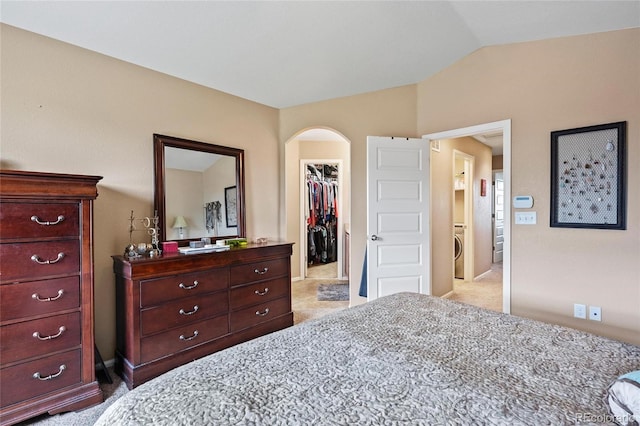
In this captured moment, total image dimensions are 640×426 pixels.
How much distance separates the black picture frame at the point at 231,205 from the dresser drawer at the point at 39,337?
1.56 meters

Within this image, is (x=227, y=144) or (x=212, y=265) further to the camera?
(x=227, y=144)

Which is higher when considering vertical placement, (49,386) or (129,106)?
(129,106)

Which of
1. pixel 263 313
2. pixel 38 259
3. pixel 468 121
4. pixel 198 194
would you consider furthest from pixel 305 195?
pixel 38 259

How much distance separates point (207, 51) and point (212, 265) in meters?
1.72

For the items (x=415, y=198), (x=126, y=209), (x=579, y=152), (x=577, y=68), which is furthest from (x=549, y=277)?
(x=126, y=209)

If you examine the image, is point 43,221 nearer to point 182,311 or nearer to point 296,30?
point 182,311

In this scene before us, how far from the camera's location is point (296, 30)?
7.82 ft

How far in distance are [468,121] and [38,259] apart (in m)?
3.56

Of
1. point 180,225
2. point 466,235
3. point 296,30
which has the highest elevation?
point 296,30

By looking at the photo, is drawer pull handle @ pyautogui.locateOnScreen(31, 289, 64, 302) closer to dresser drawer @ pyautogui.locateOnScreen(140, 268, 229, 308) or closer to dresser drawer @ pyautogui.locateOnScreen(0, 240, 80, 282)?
dresser drawer @ pyautogui.locateOnScreen(0, 240, 80, 282)

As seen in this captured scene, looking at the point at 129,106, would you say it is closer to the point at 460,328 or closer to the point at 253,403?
the point at 253,403

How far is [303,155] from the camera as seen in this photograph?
17.4 feet

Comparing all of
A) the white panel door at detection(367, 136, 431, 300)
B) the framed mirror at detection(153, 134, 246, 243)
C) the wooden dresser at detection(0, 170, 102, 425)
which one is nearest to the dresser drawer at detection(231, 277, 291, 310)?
the framed mirror at detection(153, 134, 246, 243)

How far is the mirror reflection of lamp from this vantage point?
2830mm
